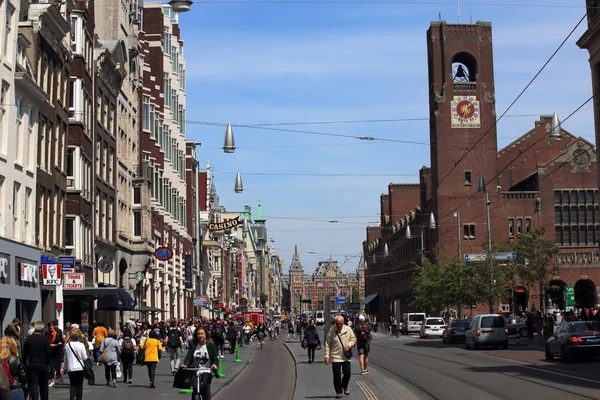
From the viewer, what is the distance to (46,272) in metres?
25.9

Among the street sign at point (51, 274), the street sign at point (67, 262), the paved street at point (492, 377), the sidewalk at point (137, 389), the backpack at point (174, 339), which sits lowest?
the sidewalk at point (137, 389)

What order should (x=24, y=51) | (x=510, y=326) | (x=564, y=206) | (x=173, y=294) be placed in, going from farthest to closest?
(x=564, y=206)
(x=173, y=294)
(x=510, y=326)
(x=24, y=51)

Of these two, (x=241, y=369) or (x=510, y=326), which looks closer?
(x=241, y=369)

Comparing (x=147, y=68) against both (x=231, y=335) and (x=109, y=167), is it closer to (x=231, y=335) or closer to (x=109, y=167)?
(x=109, y=167)

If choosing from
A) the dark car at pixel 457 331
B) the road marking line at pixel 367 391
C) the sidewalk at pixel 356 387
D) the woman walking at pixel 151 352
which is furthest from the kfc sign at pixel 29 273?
the dark car at pixel 457 331

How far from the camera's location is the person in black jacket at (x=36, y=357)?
55.8 feet

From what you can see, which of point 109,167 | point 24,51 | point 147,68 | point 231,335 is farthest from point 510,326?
point 24,51

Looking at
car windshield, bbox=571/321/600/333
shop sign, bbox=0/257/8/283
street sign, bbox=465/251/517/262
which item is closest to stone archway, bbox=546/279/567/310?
street sign, bbox=465/251/517/262

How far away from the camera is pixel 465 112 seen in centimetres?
9869

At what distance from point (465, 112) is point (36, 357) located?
85241 mm

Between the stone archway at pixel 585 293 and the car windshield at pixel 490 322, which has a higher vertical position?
the stone archway at pixel 585 293

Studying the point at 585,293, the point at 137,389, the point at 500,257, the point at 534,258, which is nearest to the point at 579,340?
the point at 137,389

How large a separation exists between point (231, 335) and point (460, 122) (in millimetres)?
60198

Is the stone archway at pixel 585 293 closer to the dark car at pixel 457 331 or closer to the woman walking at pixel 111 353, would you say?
the dark car at pixel 457 331
